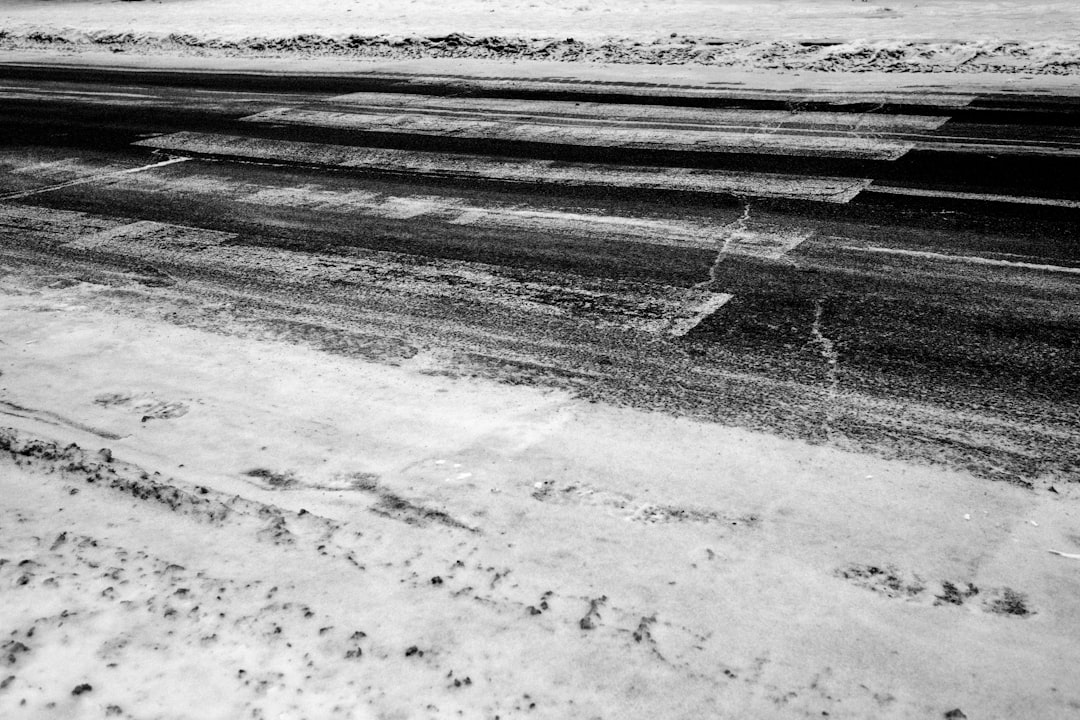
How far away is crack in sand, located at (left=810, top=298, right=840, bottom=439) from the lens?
407 centimetres

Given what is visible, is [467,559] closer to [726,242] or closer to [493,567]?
[493,567]

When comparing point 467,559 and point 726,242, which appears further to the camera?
point 726,242

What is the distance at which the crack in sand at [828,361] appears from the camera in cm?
407

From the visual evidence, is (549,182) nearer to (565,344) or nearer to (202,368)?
(565,344)

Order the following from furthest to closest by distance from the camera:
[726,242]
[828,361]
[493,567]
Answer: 1. [726,242]
2. [828,361]
3. [493,567]

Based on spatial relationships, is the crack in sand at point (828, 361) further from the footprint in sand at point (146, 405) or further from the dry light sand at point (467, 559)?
the footprint in sand at point (146, 405)

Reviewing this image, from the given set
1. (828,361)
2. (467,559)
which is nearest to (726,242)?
(828,361)

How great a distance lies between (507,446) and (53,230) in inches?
189

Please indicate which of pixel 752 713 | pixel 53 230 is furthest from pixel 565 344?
pixel 53 230

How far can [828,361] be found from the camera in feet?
15.0

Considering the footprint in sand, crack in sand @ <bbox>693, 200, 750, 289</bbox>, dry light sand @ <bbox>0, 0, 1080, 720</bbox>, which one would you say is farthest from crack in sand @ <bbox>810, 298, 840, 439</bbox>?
the footprint in sand

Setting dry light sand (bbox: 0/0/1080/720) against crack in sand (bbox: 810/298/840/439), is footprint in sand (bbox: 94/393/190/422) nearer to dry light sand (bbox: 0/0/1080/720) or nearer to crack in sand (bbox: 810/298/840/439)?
dry light sand (bbox: 0/0/1080/720)

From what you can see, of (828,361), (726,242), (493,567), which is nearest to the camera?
(493,567)

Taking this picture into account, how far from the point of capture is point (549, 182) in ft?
25.5
